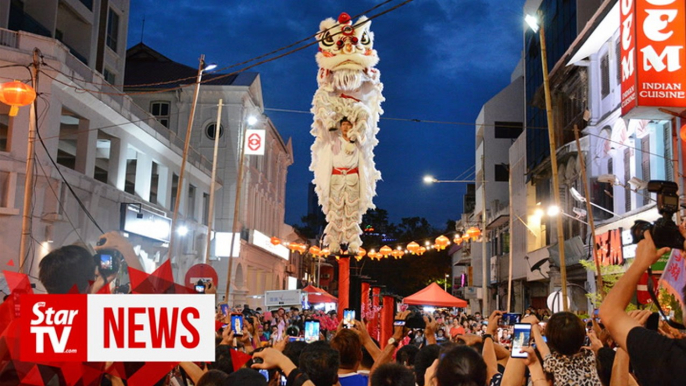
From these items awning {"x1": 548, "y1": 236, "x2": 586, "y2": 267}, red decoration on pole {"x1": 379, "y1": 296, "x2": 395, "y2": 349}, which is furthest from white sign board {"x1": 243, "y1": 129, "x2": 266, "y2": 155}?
red decoration on pole {"x1": 379, "y1": 296, "x2": 395, "y2": 349}

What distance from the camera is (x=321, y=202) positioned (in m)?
11.6

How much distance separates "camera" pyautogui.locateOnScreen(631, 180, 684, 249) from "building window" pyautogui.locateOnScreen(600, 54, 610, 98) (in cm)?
2338

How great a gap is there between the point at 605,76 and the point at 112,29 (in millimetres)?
21694

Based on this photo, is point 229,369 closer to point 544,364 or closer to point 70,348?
point 70,348

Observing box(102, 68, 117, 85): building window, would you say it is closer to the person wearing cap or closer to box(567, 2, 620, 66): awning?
box(567, 2, 620, 66): awning

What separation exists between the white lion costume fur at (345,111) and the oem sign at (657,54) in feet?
26.0

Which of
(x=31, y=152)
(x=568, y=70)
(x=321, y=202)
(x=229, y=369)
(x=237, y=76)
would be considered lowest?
(x=229, y=369)

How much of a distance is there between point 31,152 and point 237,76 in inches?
1247

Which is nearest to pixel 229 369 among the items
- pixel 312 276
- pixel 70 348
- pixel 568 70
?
pixel 70 348

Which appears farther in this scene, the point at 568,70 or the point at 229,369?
the point at 568,70

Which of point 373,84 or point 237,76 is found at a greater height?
point 237,76

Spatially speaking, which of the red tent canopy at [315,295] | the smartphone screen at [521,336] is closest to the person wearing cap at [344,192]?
the smartphone screen at [521,336]

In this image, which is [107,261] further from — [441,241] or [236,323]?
[441,241]

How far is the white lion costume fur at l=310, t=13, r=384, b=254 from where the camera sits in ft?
36.8
